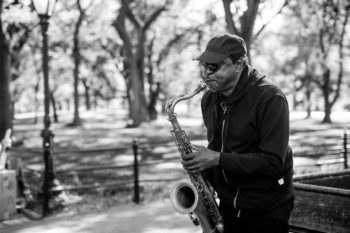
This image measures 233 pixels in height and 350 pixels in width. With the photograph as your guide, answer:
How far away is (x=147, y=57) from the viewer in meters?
40.1

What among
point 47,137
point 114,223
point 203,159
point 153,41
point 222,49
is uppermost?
point 153,41

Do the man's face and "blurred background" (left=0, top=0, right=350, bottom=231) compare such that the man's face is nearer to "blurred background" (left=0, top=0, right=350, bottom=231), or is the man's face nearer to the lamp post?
"blurred background" (left=0, top=0, right=350, bottom=231)

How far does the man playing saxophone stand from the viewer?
105 inches

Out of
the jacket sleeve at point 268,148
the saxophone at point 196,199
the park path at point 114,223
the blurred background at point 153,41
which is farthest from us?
the blurred background at point 153,41

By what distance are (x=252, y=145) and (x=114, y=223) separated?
15.3 ft

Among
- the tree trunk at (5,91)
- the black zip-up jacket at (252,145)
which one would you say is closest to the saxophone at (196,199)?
the black zip-up jacket at (252,145)

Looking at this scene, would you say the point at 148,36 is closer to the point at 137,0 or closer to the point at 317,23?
the point at 137,0

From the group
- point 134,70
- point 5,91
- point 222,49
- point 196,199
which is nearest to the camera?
point 222,49

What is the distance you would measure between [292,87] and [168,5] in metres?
32.2

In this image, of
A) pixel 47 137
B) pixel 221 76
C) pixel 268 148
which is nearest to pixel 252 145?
pixel 268 148

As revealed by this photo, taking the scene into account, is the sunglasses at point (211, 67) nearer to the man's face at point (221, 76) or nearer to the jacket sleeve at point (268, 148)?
the man's face at point (221, 76)

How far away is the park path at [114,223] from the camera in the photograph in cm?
677

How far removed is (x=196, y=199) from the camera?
10.1 ft

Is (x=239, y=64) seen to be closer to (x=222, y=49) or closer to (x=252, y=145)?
(x=222, y=49)
